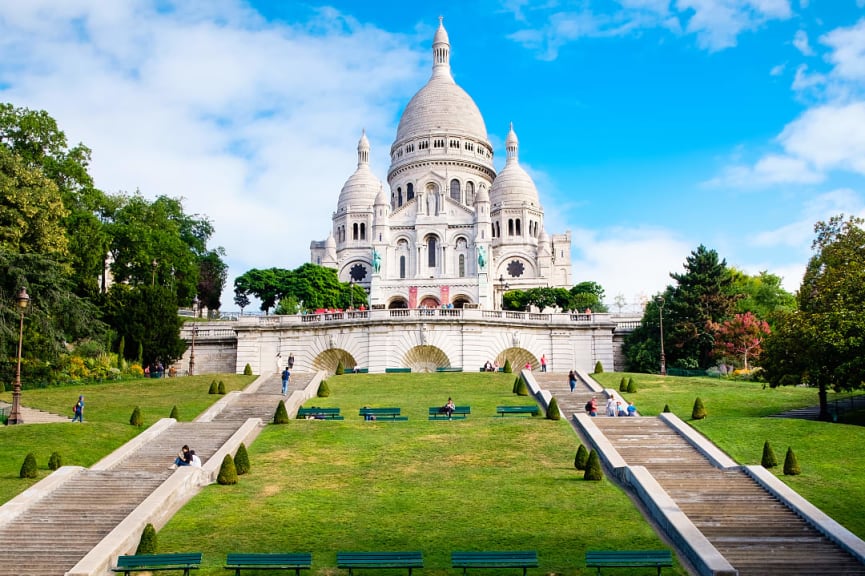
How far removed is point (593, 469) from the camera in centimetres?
2484

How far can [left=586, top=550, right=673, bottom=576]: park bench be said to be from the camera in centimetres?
1797

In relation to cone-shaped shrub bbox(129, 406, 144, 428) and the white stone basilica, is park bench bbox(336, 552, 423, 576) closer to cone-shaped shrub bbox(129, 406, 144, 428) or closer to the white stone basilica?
cone-shaped shrub bbox(129, 406, 144, 428)

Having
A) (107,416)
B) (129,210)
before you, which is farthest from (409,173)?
(107,416)

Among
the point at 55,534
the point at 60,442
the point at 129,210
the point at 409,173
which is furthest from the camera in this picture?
the point at 409,173

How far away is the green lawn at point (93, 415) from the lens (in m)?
27.1

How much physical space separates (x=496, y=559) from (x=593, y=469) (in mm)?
7538

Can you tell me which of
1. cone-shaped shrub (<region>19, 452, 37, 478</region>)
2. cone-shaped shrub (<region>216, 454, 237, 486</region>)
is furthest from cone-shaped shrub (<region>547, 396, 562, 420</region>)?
cone-shaped shrub (<region>19, 452, 37, 478</region>)

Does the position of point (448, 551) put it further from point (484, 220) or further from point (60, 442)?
point (484, 220)

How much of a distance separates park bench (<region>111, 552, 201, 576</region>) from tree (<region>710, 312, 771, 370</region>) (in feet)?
130

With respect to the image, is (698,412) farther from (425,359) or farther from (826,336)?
(425,359)

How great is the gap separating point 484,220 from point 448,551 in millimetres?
82544

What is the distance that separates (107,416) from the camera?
114 feet

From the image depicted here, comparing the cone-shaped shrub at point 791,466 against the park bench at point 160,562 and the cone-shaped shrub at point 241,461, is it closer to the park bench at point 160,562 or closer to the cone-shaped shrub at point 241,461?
the cone-shaped shrub at point 241,461

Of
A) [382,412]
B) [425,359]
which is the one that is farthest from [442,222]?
[382,412]
